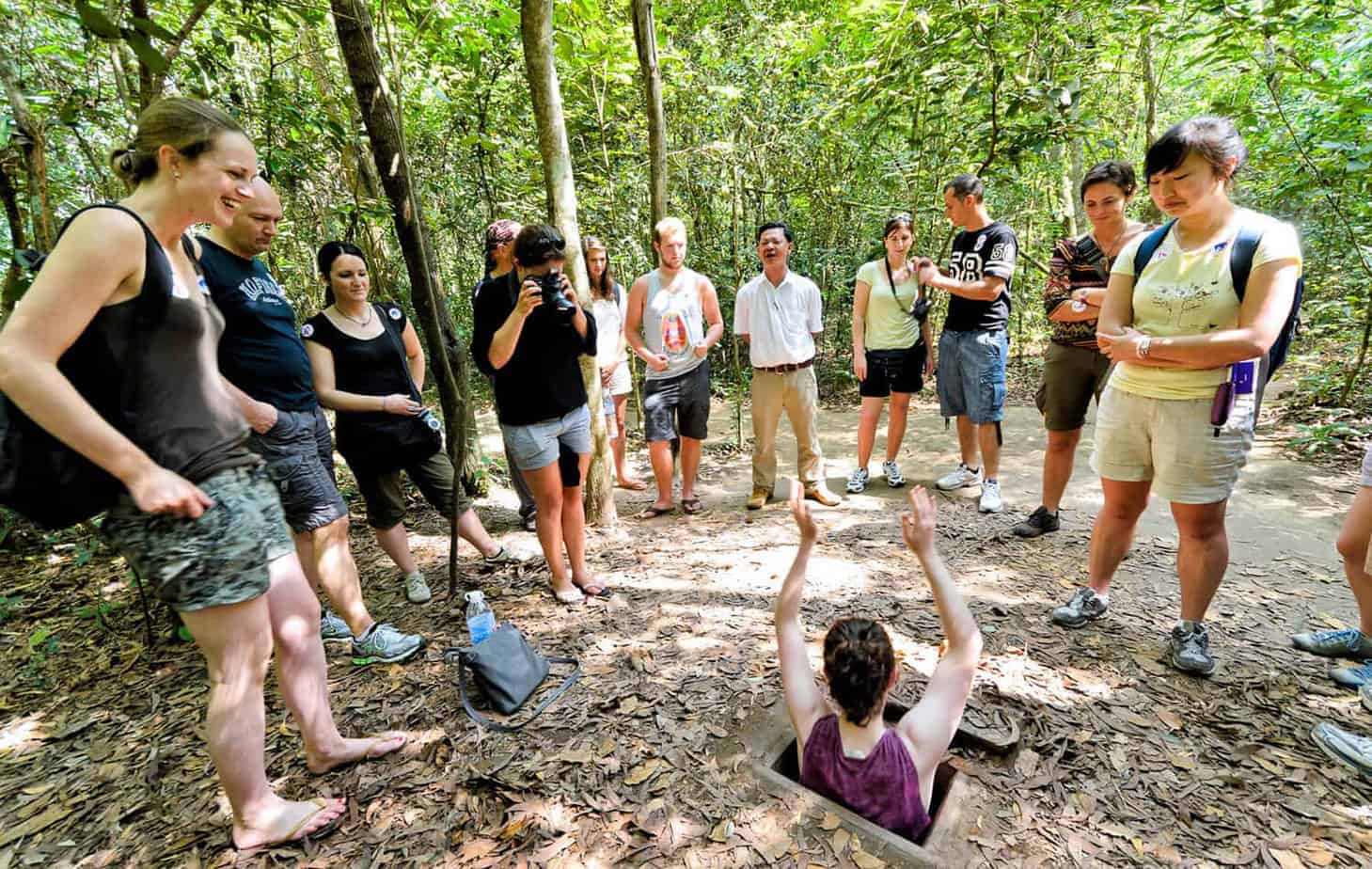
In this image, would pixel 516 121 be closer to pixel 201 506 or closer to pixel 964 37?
pixel 964 37

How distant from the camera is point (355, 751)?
2.13m

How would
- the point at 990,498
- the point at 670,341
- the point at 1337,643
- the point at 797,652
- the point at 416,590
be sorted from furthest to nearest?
the point at 670,341
the point at 990,498
the point at 416,590
the point at 1337,643
the point at 797,652

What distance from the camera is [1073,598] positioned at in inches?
113

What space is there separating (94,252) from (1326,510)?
636cm

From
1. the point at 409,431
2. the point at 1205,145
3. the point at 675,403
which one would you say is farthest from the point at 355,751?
the point at 1205,145

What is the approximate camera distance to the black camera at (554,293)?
2.82 metres

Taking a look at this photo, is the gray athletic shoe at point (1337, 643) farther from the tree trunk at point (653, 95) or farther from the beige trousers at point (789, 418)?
the tree trunk at point (653, 95)

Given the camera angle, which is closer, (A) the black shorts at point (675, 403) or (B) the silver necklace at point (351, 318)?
(B) the silver necklace at point (351, 318)

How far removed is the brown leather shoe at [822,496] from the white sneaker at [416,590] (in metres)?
2.84

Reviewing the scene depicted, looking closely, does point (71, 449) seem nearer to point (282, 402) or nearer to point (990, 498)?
point (282, 402)

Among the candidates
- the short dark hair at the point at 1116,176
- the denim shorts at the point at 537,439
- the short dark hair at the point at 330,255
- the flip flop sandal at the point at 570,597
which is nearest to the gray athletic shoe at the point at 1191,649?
the short dark hair at the point at 1116,176

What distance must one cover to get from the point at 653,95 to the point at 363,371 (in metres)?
3.27

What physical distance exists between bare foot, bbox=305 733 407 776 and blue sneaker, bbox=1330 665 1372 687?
3.67 metres

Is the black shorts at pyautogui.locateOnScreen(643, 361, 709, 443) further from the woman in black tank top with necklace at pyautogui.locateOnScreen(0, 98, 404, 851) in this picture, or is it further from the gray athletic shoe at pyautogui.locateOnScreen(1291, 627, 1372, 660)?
the gray athletic shoe at pyautogui.locateOnScreen(1291, 627, 1372, 660)
